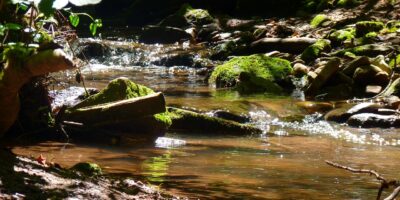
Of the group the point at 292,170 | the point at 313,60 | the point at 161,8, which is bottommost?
the point at 292,170

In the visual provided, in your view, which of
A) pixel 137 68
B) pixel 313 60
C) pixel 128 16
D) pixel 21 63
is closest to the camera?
pixel 21 63

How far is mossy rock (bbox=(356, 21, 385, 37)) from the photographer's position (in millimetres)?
16703

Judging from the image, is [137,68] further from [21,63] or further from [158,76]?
[21,63]

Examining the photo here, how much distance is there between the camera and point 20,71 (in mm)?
2852

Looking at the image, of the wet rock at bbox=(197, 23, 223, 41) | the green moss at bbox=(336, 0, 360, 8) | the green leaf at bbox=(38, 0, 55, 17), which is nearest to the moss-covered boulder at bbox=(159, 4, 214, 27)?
the wet rock at bbox=(197, 23, 223, 41)

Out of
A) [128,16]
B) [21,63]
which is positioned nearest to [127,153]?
[21,63]

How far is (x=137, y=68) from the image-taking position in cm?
1742

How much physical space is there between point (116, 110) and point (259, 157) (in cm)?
169

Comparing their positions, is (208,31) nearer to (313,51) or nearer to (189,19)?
(189,19)

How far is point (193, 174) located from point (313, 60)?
10.2m

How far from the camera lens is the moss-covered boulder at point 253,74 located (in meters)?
12.7

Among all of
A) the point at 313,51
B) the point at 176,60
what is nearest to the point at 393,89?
the point at 313,51

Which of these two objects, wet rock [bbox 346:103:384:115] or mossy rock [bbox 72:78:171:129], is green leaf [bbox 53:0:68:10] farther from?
wet rock [bbox 346:103:384:115]

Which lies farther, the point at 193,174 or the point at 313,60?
the point at 313,60
